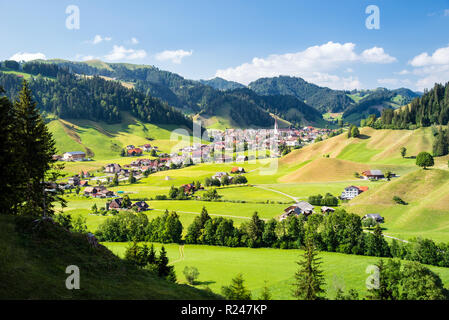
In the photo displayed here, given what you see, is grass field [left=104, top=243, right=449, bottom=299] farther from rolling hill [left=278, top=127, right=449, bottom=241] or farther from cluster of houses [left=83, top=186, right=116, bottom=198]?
cluster of houses [left=83, top=186, right=116, bottom=198]

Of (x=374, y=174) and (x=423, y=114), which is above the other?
(x=423, y=114)

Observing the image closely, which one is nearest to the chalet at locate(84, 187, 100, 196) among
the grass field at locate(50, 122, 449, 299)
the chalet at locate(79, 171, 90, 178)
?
the grass field at locate(50, 122, 449, 299)

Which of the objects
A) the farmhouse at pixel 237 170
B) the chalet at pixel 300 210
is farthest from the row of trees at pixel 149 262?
the farmhouse at pixel 237 170

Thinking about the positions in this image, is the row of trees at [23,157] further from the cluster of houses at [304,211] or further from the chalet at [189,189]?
the chalet at [189,189]

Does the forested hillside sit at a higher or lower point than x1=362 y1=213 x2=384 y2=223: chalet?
higher

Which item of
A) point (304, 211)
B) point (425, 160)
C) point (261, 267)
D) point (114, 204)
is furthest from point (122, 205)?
point (425, 160)

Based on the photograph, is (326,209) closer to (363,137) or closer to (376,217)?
(376,217)
